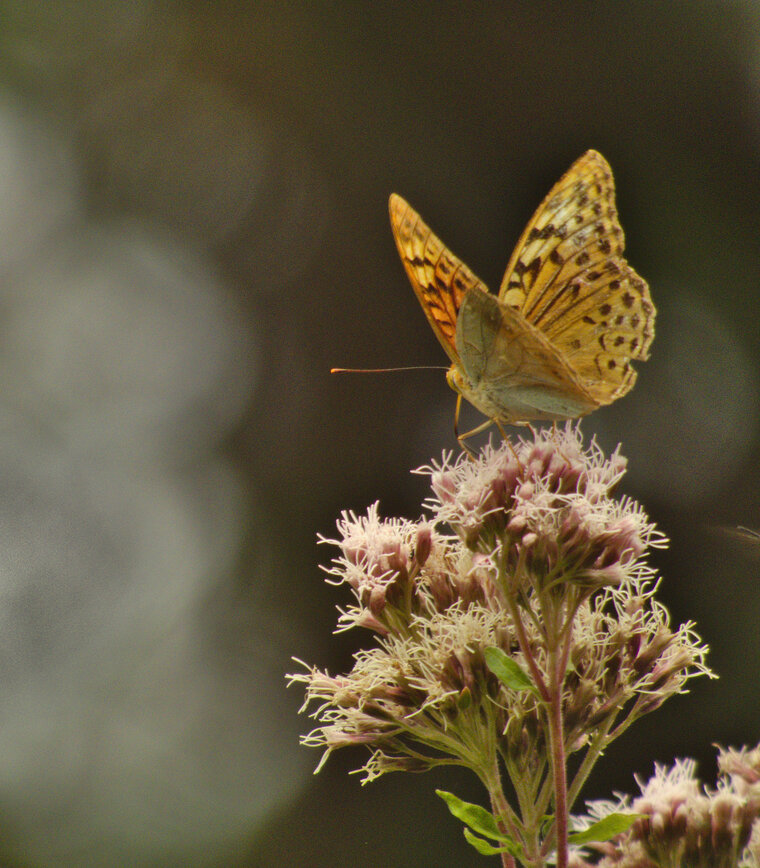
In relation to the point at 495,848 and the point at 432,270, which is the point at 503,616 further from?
the point at 432,270

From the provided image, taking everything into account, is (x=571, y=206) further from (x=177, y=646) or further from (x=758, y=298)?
(x=177, y=646)

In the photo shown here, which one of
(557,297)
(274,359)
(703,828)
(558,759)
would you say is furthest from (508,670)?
(274,359)

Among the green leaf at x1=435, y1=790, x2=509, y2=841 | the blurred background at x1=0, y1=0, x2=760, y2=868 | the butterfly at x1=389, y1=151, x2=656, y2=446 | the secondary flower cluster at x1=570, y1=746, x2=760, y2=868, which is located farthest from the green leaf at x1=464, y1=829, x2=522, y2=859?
the blurred background at x1=0, y1=0, x2=760, y2=868

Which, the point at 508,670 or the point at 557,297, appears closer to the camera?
the point at 508,670

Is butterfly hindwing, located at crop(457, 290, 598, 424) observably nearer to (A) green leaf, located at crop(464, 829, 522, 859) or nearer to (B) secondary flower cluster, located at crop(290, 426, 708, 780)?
(B) secondary flower cluster, located at crop(290, 426, 708, 780)

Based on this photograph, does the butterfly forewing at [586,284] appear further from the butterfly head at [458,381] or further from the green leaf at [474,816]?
the green leaf at [474,816]

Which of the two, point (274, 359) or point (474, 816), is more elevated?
point (274, 359)

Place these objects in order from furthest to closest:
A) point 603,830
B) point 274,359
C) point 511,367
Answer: point 274,359 < point 511,367 < point 603,830
